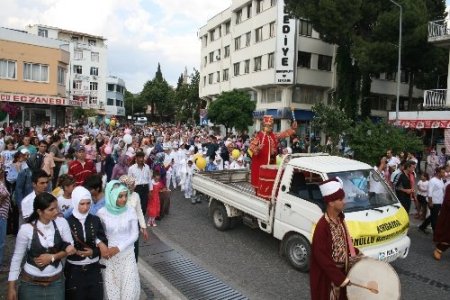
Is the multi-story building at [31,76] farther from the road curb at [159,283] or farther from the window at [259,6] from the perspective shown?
the road curb at [159,283]

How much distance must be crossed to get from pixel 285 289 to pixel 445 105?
22.1m

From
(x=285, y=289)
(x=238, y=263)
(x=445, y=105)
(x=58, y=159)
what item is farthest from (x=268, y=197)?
(x=445, y=105)

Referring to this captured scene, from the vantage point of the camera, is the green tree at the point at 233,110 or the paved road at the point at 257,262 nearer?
the paved road at the point at 257,262

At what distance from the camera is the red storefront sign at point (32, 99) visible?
98.2ft

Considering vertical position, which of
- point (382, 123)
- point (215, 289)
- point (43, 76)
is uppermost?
point (43, 76)

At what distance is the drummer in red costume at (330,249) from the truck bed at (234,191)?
3784 millimetres

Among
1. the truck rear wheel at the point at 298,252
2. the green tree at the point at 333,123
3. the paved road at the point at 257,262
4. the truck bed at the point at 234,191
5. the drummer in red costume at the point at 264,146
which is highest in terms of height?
the green tree at the point at 333,123

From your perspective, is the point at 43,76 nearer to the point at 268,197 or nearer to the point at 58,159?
the point at 58,159

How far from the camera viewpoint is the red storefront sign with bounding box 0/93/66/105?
29.9m

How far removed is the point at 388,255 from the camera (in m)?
6.73

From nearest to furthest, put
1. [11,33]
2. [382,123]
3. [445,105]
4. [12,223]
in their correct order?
[12,223]
[382,123]
[445,105]
[11,33]

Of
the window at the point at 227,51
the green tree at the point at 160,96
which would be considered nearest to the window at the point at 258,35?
the window at the point at 227,51

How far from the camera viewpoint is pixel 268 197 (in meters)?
8.34

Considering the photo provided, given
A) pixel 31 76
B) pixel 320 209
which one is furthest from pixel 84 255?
pixel 31 76
